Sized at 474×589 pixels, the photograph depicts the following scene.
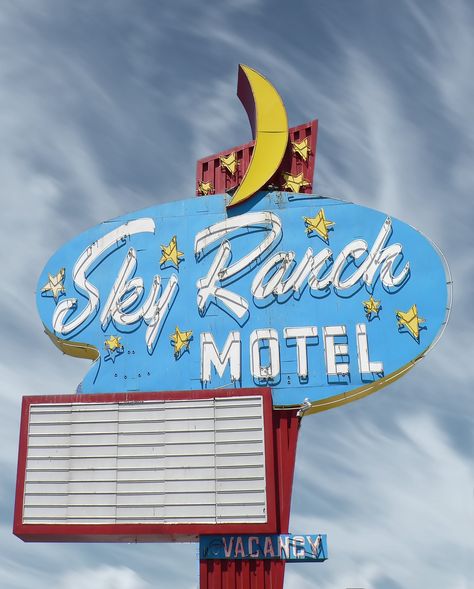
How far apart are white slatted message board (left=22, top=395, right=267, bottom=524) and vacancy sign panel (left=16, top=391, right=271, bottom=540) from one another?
21mm

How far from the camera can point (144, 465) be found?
19.1 meters

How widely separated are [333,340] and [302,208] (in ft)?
11.8

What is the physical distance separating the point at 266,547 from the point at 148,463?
3065 mm

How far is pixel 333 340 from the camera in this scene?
20.3 metres

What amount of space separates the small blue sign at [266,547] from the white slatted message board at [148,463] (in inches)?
23.8

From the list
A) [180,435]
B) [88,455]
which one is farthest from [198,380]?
[88,455]

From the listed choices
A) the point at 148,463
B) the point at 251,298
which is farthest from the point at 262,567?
the point at 251,298

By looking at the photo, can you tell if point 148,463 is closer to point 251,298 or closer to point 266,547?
point 266,547

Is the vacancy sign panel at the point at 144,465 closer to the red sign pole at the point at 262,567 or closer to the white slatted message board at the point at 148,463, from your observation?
the white slatted message board at the point at 148,463

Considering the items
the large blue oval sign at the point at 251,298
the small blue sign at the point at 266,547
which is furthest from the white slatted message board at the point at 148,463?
the large blue oval sign at the point at 251,298

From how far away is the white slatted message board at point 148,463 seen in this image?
18.5 metres

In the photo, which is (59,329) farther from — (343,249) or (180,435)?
(343,249)

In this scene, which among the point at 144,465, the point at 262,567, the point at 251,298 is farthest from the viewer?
the point at 251,298

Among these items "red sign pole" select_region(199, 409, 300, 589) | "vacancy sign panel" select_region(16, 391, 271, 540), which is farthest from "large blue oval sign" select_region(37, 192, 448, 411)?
"red sign pole" select_region(199, 409, 300, 589)
